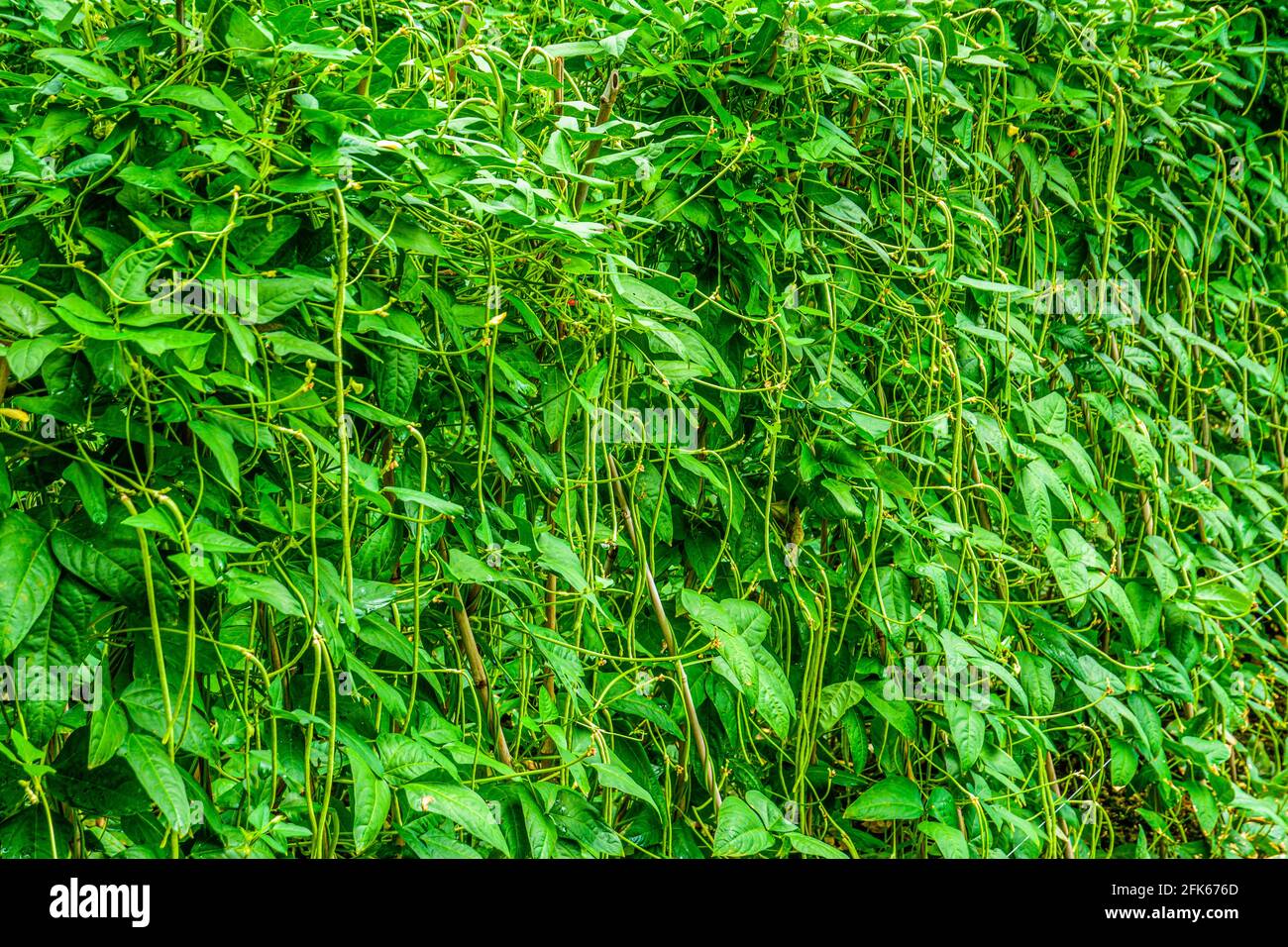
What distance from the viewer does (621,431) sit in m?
1.46

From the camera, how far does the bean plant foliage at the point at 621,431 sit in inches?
41.1

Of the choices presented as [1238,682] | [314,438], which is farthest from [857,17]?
[1238,682]

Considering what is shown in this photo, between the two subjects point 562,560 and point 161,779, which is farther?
point 562,560

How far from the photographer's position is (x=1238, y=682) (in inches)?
90.1

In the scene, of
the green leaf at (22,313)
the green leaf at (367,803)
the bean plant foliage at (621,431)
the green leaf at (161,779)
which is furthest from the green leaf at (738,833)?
the green leaf at (22,313)

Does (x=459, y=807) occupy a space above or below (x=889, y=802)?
above

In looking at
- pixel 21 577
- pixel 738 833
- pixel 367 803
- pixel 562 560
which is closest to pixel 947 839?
pixel 738 833

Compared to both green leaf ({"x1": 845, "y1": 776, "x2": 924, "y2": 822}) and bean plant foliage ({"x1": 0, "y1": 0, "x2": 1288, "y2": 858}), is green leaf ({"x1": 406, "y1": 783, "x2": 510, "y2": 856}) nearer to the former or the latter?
bean plant foliage ({"x1": 0, "y1": 0, "x2": 1288, "y2": 858})

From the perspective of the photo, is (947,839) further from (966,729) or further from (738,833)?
(738,833)

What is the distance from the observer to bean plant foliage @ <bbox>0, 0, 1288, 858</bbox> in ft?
3.43

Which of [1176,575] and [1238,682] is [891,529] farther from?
[1238,682]

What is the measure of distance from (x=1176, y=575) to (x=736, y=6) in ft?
4.85

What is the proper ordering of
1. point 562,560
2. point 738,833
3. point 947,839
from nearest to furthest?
point 562,560, point 738,833, point 947,839

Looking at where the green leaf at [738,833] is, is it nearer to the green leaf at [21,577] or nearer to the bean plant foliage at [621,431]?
the bean plant foliage at [621,431]
